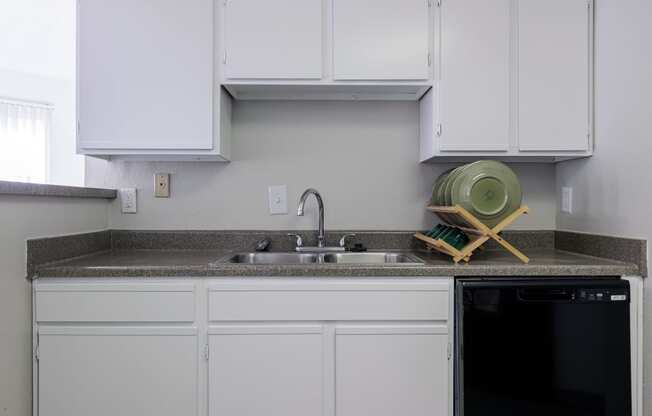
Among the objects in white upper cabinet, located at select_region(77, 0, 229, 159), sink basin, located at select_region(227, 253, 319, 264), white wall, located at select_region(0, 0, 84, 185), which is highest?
white wall, located at select_region(0, 0, 84, 185)

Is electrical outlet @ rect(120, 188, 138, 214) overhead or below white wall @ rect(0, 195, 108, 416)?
overhead

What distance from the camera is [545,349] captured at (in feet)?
4.34

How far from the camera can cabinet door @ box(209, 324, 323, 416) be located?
4.52 feet

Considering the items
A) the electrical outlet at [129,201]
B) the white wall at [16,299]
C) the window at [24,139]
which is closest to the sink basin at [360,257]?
the electrical outlet at [129,201]

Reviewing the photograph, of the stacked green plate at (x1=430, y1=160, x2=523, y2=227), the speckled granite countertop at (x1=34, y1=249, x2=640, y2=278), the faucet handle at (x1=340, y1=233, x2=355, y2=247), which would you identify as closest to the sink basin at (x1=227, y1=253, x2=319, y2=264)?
the faucet handle at (x1=340, y1=233, x2=355, y2=247)

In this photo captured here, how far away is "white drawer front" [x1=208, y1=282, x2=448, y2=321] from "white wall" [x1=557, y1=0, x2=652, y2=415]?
0.79 m

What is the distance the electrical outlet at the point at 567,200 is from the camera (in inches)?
71.9

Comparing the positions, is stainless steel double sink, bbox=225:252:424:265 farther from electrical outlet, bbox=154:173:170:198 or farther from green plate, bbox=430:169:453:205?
electrical outlet, bbox=154:173:170:198

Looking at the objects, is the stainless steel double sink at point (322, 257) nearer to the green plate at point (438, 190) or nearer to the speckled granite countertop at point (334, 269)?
the green plate at point (438, 190)

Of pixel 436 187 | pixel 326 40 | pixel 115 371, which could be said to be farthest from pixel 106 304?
pixel 436 187

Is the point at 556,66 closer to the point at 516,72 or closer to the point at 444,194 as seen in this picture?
the point at 516,72

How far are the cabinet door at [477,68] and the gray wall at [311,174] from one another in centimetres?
32

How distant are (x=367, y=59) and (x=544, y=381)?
4.77ft

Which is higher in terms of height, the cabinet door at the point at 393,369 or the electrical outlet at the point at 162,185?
the electrical outlet at the point at 162,185
